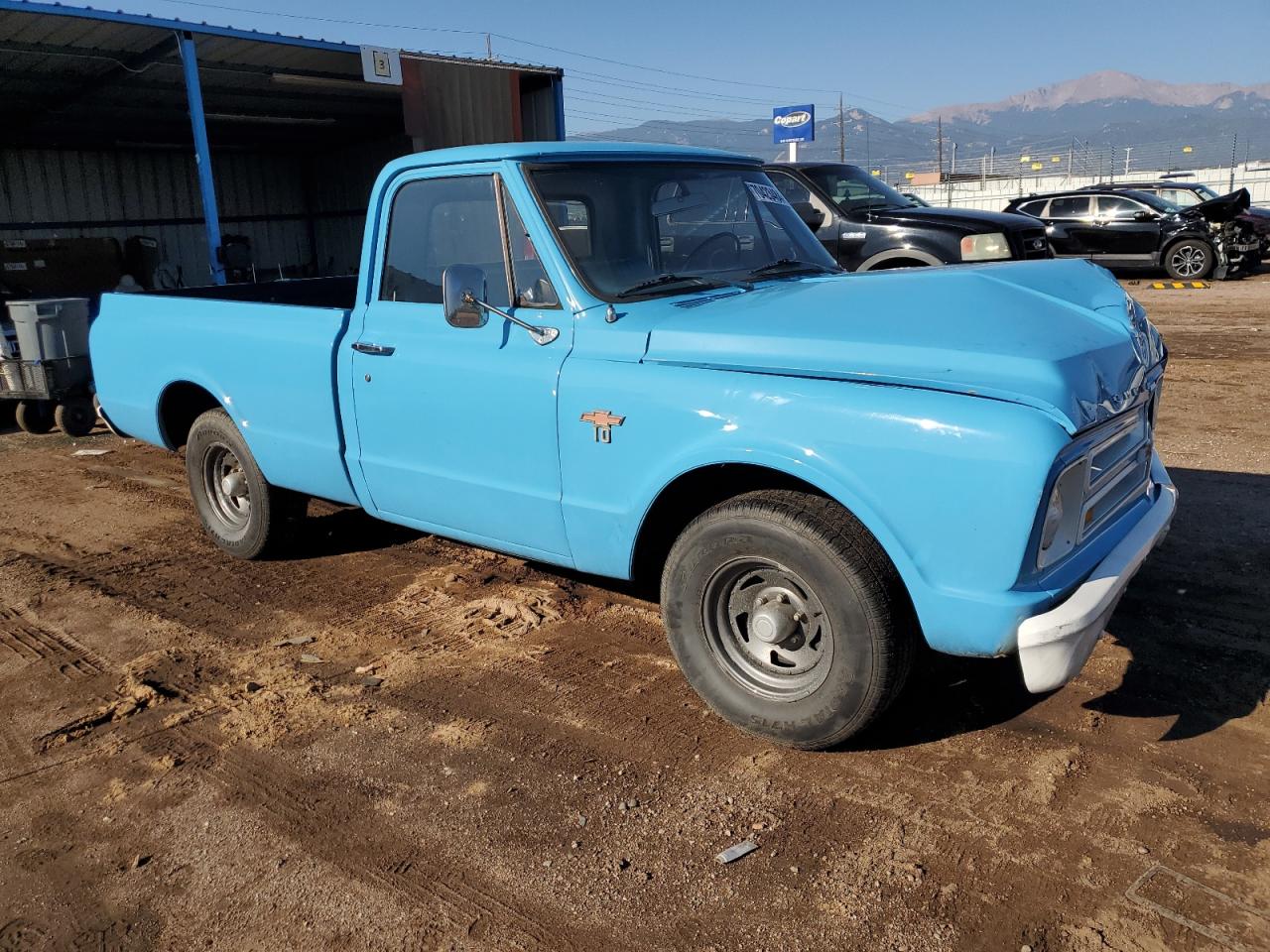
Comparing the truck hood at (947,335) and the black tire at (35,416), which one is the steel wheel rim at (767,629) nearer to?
the truck hood at (947,335)

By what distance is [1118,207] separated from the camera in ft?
60.6

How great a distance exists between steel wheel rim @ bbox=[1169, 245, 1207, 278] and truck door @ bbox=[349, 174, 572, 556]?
1778 centimetres

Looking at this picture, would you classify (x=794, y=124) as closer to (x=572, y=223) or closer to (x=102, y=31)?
(x=102, y=31)

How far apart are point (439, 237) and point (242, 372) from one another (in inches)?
56.2

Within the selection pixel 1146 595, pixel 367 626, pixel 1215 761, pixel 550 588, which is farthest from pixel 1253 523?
pixel 367 626

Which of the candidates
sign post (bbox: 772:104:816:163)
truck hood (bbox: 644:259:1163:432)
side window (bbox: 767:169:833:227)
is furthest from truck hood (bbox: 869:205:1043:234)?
sign post (bbox: 772:104:816:163)

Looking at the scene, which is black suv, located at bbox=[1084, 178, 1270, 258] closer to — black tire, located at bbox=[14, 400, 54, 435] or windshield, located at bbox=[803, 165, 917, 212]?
windshield, located at bbox=[803, 165, 917, 212]

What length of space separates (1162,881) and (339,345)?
368cm

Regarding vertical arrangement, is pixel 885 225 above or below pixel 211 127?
below

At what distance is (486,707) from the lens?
371 cm

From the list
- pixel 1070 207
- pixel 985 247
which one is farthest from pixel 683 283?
pixel 1070 207

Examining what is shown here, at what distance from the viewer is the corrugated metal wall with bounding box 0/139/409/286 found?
17.5m

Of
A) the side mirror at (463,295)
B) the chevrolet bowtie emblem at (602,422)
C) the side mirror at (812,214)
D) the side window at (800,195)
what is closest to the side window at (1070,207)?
the side window at (800,195)

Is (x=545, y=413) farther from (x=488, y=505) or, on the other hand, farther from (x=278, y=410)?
(x=278, y=410)
